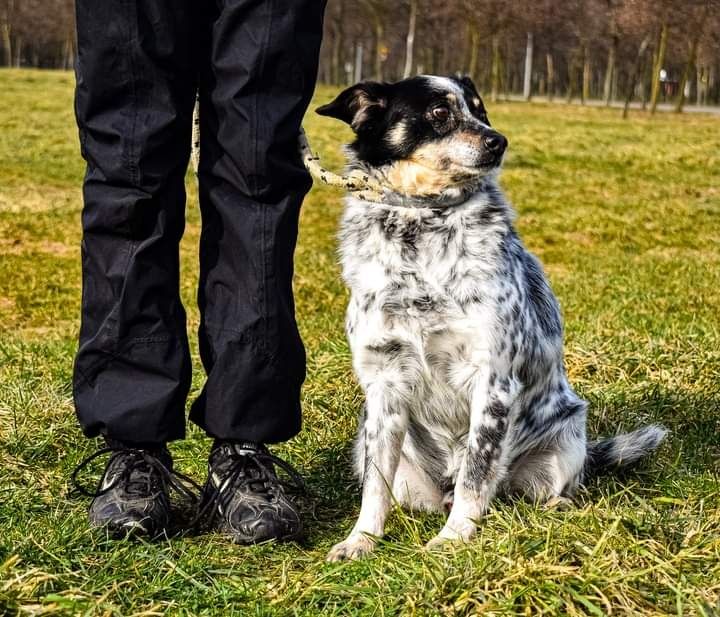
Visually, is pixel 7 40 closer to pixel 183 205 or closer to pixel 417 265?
pixel 183 205

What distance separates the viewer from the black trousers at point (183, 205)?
2.83m

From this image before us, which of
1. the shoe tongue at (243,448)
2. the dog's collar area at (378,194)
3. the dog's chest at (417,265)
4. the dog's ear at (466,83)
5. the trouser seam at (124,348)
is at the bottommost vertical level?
the shoe tongue at (243,448)

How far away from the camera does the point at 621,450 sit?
146 inches

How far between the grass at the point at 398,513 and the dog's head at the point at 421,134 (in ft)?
3.57

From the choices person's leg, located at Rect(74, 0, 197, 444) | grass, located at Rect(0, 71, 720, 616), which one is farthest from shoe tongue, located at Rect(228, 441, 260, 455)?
grass, located at Rect(0, 71, 720, 616)

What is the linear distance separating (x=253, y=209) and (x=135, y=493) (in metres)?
0.89

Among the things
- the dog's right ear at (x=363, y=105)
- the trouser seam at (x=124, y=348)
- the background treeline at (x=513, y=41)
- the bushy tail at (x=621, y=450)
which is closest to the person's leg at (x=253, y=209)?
the trouser seam at (x=124, y=348)

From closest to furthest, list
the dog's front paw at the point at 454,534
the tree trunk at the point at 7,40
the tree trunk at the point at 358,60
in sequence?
1. the dog's front paw at the point at 454,534
2. the tree trunk at the point at 358,60
3. the tree trunk at the point at 7,40

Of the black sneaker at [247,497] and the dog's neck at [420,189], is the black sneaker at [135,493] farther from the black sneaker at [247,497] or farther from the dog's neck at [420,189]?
the dog's neck at [420,189]

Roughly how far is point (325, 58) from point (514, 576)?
61.7 metres

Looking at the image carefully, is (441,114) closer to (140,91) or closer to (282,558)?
(140,91)

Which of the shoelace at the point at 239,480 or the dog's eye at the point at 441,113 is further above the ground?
the dog's eye at the point at 441,113

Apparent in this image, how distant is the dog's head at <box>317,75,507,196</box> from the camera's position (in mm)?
3361

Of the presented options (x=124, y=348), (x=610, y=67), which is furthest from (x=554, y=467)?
(x=610, y=67)
